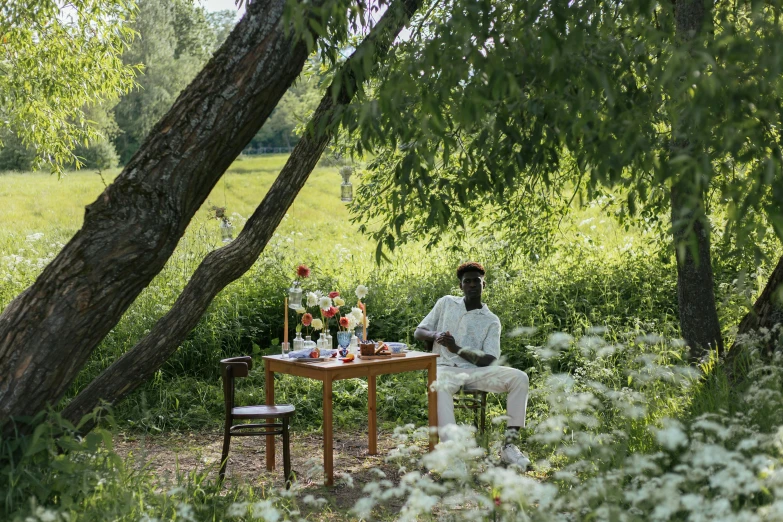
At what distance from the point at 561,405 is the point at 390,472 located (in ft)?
8.08

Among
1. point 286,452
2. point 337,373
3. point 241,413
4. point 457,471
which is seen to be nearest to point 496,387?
point 337,373

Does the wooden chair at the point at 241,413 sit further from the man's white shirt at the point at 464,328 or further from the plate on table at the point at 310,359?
the man's white shirt at the point at 464,328

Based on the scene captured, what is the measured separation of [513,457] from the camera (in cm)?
530

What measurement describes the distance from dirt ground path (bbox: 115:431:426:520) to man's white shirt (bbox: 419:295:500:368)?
66 centimetres

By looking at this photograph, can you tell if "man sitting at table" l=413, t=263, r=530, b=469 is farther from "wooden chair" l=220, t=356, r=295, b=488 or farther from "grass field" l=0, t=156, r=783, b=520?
"wooden chair" l=220, t=356, r=295, b=488

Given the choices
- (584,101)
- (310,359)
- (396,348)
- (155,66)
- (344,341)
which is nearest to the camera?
(584,101)

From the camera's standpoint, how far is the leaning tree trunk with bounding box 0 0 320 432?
11.3ft

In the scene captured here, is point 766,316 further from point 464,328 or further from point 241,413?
point 241,413

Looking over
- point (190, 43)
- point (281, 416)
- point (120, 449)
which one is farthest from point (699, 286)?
point (190, 43)

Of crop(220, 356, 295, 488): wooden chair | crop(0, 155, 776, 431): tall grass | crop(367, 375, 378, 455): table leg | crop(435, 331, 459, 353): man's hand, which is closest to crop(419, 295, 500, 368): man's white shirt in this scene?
crop(435, 331, 459, 353): man's hand

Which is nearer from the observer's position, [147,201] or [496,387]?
[147,201]

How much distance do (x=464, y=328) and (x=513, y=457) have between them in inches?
38.4

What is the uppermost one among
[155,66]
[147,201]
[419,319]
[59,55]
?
[155,66]

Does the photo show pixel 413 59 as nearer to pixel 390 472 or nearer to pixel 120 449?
pixel 390 472
